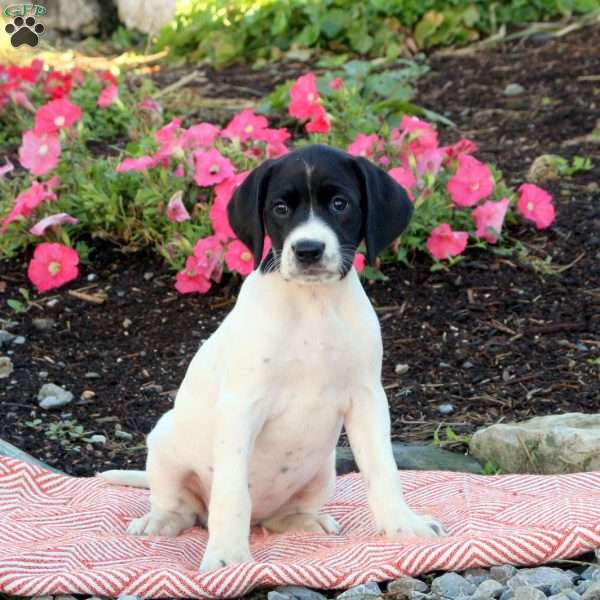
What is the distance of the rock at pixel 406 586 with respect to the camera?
3609mm

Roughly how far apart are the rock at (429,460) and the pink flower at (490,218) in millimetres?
1781

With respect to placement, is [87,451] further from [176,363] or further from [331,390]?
[331,390]

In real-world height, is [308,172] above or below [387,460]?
above

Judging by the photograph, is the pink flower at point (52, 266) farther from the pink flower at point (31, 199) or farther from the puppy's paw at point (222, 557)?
the puppy's paw at point (222, 557)

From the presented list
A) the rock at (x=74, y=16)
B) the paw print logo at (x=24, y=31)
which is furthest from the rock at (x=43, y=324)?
the rock at (x=74, y=16)

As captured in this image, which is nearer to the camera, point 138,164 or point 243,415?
point 243,415

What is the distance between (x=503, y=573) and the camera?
3.72 metres

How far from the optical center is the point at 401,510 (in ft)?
13.2

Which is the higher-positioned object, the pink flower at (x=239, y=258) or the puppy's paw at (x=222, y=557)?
the pink flower at (x=239, y=258)

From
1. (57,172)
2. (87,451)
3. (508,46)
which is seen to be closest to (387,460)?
(87,451)

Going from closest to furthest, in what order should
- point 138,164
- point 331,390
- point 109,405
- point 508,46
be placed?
point 331,390 → point 109,405 → point 138,164 → point 508,46

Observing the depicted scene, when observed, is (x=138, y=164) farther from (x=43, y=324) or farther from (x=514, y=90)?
(x=514, y=90)

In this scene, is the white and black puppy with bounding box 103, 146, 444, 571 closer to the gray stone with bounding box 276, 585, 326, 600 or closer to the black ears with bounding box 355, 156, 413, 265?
the black ears with bounding box 355, 156, 413, 265

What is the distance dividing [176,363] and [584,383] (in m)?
1.88
